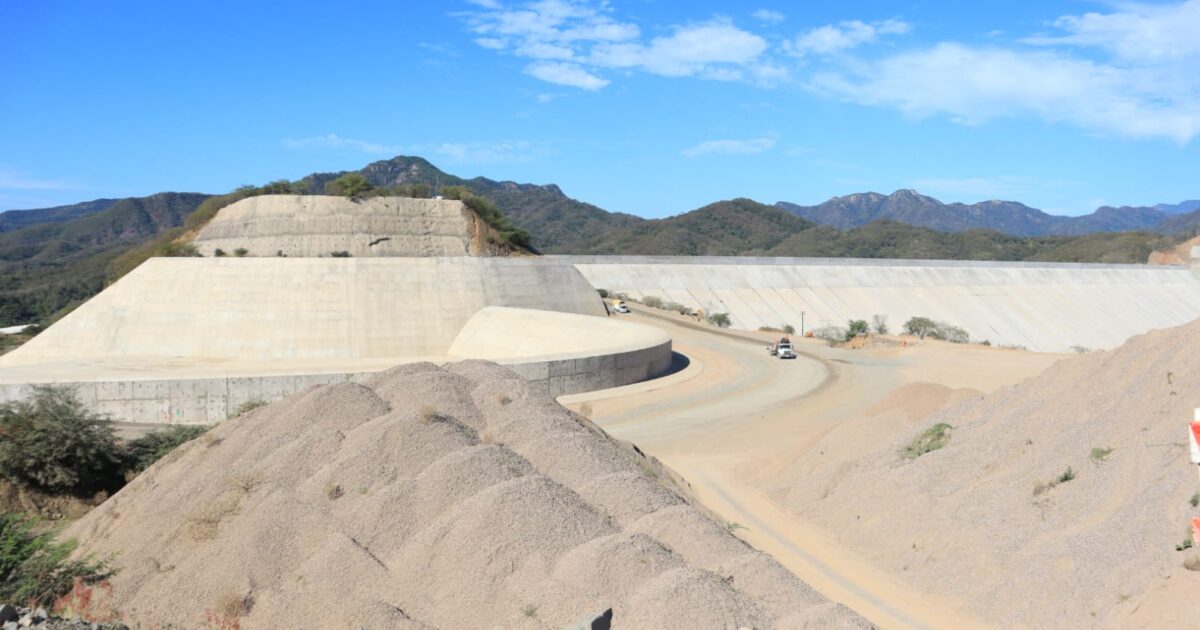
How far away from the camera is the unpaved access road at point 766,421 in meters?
11.7

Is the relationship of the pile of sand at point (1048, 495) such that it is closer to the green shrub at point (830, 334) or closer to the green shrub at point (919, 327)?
the green shrub at point (830, 334)

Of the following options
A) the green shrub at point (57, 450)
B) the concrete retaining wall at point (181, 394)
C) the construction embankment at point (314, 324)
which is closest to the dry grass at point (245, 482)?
the green shrub at point (57, 450)

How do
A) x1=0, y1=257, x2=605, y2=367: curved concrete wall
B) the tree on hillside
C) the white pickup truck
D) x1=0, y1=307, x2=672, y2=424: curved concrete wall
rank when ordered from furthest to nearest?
the tree on hillside, the white pickup truck, x1=0, y1=257, x2=605, y2=367: curved concrete wall, x1=0, y1=307, x2=672, y2=424: curved concrete wall

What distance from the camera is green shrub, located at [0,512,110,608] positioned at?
29.8 ft

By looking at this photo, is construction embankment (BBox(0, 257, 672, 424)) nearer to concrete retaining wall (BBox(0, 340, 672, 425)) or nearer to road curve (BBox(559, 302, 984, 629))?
road curve (BBox(559, 302, 984, 629))

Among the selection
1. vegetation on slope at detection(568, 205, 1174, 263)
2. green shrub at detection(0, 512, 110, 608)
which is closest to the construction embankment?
green shrub at detection(0, 512, 110, 608)

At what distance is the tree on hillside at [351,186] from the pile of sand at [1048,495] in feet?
143

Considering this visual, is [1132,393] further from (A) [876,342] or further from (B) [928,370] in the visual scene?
(A) [876,342]

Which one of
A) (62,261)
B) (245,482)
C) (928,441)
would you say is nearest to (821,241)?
(62,261)

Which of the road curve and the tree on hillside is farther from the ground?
the tree on hillside

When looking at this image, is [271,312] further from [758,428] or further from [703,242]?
[703,242]

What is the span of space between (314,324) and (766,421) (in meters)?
20.4

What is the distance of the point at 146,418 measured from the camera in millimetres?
23469

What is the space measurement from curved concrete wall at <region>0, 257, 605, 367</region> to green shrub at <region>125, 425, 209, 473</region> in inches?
690
